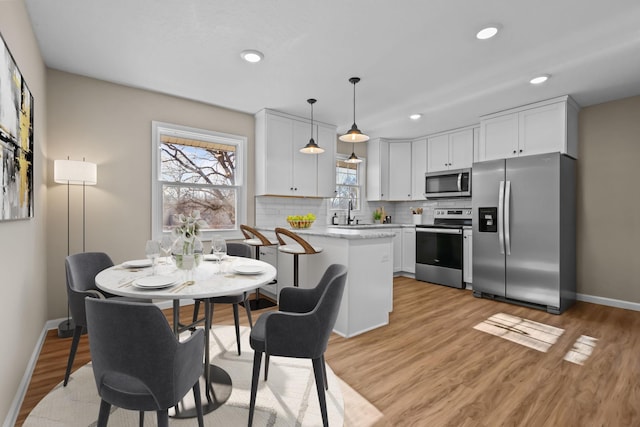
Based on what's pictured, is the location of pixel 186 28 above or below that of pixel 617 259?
above

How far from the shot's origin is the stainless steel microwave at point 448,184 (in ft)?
16.4

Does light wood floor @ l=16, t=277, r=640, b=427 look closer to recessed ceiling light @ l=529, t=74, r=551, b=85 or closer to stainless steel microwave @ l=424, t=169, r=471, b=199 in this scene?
stainless steel microwave @ l=424, t=169, r=471, b=199

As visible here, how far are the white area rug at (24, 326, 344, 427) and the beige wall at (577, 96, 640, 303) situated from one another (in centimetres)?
404

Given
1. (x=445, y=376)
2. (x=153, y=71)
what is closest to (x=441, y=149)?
(x=445, y=376)

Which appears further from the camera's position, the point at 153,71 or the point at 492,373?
the point at 153,71

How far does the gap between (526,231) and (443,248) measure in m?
1.27

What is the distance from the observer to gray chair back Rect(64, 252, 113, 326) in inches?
78.2

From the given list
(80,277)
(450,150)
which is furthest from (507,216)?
(80,277)

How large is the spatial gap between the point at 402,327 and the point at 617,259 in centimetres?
309

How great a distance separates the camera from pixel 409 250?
5.52m

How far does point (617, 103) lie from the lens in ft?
12.8

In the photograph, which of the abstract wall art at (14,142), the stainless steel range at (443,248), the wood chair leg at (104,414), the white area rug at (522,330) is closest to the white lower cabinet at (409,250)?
the stainless steel range at (443,248)

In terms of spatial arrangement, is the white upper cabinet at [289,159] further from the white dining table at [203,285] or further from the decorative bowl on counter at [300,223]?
the white dining table at [203,285]

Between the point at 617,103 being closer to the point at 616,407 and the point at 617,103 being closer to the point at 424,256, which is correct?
the point at 424,256
